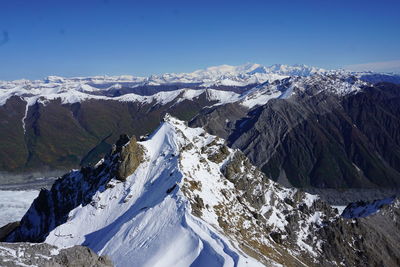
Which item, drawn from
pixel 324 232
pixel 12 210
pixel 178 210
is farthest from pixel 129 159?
pixel 12 210

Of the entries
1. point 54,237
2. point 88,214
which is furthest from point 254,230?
point 54,237

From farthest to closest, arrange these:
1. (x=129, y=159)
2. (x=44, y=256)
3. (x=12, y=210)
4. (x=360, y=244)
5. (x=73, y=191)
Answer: (x=12, y=210), (x=73, y=191), (x=360, y=244), (x=129, y=159), (x=44, y=256)

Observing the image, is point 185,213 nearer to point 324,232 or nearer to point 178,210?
point 178,210

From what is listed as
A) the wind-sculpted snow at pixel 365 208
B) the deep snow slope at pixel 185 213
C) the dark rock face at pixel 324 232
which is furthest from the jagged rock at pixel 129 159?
the wind-sculpted snow at pixel 365 208

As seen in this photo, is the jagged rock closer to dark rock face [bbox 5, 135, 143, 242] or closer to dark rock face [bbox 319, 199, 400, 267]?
dark rock face [bbox 5, 135, 143, 242]

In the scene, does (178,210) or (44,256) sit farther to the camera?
(178,210)

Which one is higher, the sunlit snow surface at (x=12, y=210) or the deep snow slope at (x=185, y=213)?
the deep snow slope at (x=185, y=213)

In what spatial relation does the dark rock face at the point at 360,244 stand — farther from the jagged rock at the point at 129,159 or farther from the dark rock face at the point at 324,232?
the jagged rock at the point at 129,159
